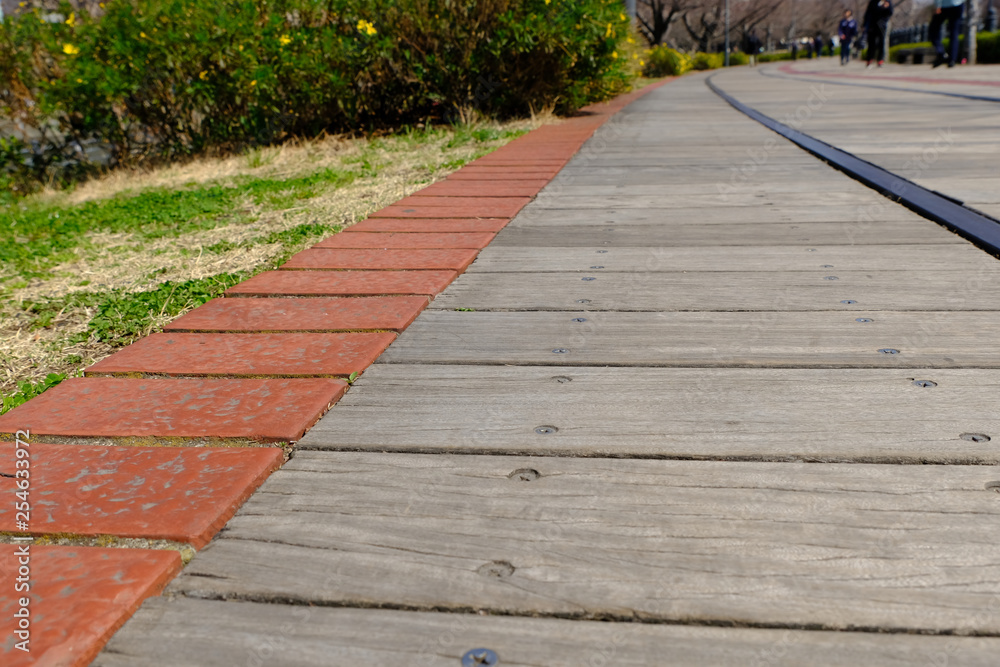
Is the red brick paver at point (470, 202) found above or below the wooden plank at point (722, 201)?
above

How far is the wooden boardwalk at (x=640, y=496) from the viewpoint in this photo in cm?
100

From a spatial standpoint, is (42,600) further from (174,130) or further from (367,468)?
(174,130)

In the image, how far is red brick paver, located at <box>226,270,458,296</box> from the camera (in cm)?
254

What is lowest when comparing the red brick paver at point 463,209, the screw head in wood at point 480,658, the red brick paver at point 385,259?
the screw head in wood at point 480,658

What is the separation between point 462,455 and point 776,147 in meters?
5.07

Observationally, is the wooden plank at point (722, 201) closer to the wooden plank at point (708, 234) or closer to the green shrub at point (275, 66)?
the wooden plank at point (708, 234)

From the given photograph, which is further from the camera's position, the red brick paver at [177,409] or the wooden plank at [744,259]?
the wooden plank at [744,259]

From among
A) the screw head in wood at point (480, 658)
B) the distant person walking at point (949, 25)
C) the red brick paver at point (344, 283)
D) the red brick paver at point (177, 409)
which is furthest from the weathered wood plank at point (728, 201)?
the distant person walking at point (949, 25)

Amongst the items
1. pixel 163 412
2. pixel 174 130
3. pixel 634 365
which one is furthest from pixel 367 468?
pixel 174 130

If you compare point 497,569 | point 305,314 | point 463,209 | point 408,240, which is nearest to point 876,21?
point 463,209

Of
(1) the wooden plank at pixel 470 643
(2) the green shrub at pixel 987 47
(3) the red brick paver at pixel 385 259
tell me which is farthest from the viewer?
(2) the green shrub at pixel 987 47

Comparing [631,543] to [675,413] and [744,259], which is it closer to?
[675,413]

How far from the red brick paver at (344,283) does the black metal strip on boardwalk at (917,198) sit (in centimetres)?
187

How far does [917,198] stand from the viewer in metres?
3.58
